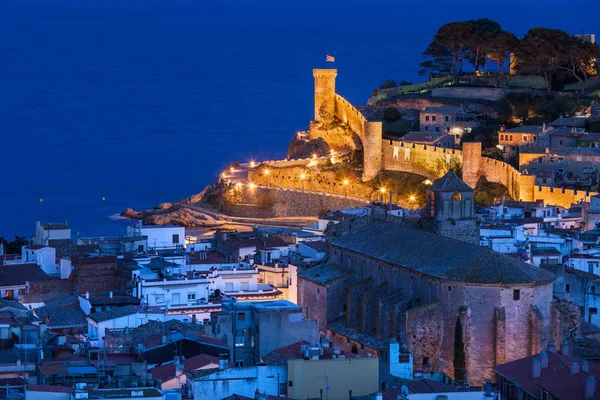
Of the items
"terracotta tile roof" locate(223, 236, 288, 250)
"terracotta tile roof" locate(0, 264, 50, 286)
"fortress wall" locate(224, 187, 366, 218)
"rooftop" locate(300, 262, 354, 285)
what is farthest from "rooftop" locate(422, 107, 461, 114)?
"terracotta tile roof" locate(0, 264, 50, 286)

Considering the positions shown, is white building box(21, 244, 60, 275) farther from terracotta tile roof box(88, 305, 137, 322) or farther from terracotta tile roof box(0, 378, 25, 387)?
terracotta tile roof box(0, 378, 25, 387)

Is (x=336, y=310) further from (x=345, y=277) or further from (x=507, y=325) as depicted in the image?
(x=507, y=325)

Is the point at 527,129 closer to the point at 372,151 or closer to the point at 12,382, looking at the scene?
the point at 372,151

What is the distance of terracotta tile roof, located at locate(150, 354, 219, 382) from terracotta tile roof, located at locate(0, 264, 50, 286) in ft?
43.5

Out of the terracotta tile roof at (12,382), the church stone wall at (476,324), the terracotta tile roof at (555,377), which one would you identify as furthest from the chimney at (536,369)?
the terracotta tile roof at (12,382)

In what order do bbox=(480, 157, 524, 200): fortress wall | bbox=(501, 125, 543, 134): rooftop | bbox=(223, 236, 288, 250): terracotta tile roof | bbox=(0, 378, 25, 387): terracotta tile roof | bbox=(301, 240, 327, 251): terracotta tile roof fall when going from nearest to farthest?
bbox=(0, 378, 25, 387): terracotta tile roof → bbox=(301, 240, 327, 251): terracotta tile roof → bbox=(223, 236, 288, 250): terracotta tile roof → bbox=(480, 157, 524, 200): fortress wall → bbox=(501, 125, 543, 134): rooftop

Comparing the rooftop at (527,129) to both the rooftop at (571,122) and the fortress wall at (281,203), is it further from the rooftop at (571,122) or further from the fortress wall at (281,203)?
the fortress wall at (281,203)

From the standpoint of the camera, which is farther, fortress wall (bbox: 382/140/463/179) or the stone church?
fortress wall (bbox: 382/140/463/179)

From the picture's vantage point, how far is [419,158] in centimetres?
6538

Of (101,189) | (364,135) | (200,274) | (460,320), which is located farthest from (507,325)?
(101,189)

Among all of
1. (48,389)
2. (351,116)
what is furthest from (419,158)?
(48,389)

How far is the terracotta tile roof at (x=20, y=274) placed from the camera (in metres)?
44.2

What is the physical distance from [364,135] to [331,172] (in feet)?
7.82

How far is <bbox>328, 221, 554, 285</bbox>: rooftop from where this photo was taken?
3731 centimetres
